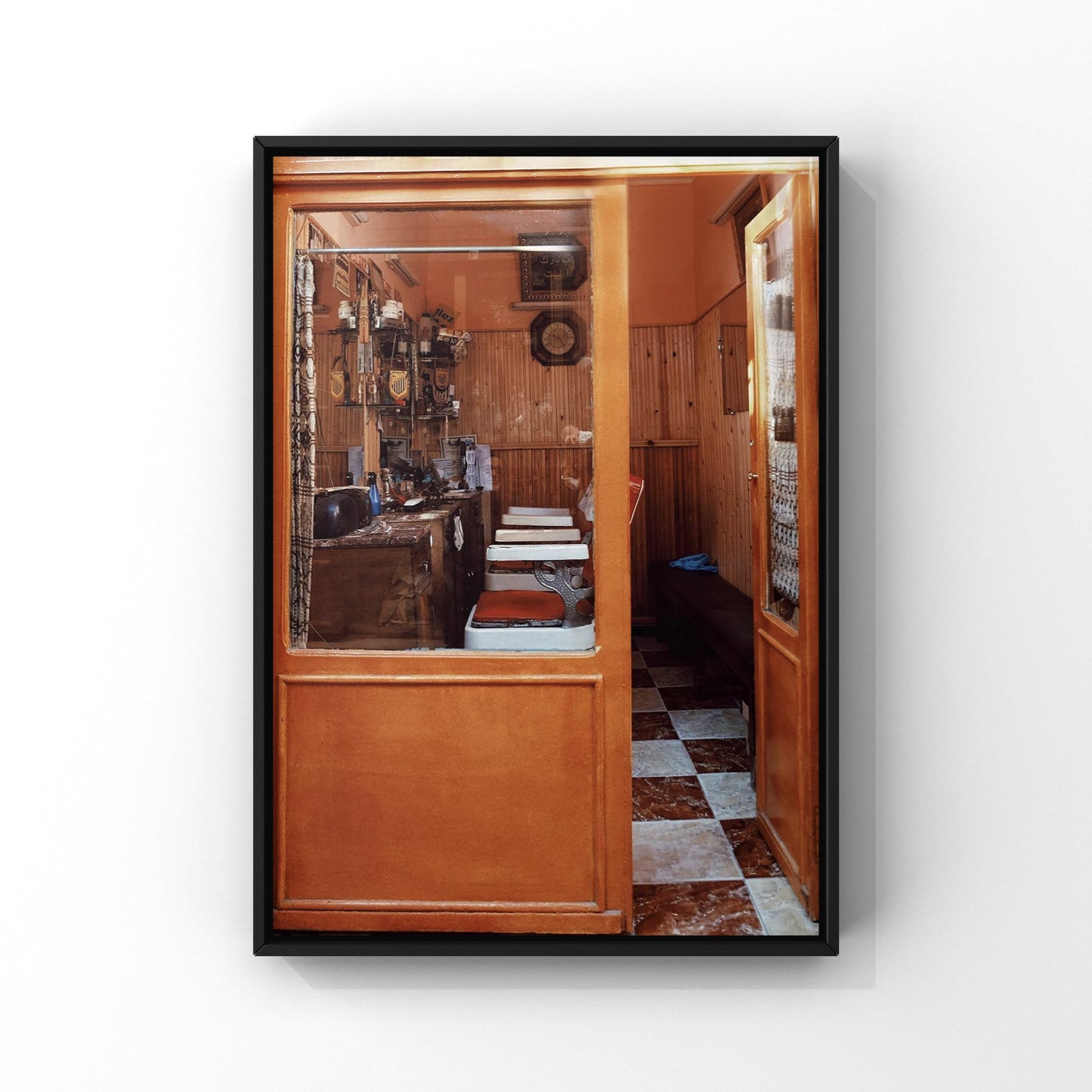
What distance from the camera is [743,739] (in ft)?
6.45

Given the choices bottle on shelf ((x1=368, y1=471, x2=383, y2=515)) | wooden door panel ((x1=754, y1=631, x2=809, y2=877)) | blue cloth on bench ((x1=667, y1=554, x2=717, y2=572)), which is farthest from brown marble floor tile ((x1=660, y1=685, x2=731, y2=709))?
bottle on shelf ((x1=368, y1=471, x2=383, y2=515))

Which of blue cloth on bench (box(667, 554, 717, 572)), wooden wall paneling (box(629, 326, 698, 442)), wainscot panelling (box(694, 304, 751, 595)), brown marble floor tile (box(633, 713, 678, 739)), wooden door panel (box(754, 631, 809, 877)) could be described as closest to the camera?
wooden door panel (box(754, 631, 809, 877))

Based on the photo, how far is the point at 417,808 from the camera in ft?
4.59

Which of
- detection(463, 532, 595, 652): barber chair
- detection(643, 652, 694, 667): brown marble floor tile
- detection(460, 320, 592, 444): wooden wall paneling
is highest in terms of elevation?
detection(460, 320, 592, 444): wooden wall paneling

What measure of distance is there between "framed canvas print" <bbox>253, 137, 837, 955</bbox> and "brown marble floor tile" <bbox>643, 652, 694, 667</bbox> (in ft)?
0.54

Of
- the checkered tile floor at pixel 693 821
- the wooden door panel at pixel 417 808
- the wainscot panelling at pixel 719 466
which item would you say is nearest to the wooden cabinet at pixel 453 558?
the wooden door panel at pixel 417 808

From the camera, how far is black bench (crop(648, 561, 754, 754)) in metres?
1.87

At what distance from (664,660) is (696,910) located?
545mm

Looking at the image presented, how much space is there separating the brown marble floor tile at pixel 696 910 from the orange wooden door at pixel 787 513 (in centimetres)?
11

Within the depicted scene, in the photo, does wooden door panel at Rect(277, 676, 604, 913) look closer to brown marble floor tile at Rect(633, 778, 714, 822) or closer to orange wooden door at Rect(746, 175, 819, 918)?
brown marble floor tile at Rect(633, 778, 714, 822)
